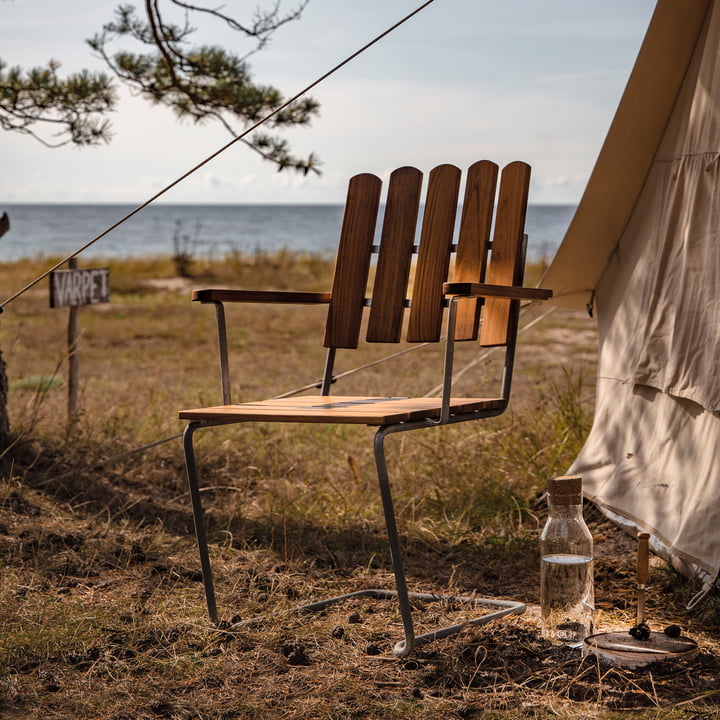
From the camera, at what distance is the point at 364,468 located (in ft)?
13.4

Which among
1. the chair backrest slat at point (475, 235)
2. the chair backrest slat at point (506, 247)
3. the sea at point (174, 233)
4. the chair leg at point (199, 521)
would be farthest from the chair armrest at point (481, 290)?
the sea at point (174, 233)

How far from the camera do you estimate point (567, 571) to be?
2354 millimetres

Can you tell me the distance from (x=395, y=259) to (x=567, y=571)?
103 centimetres

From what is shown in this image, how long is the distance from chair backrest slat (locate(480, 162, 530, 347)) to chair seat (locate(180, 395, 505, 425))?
243mm

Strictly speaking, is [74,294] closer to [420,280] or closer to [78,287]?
[78,287]

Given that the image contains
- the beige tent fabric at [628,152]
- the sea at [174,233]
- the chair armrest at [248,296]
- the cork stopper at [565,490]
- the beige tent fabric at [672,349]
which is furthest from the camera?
the sea at [174,233]

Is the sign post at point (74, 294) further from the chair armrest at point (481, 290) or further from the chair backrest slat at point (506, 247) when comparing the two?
the chair armrest at point (481, 290)

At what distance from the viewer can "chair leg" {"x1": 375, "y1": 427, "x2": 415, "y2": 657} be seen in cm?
208

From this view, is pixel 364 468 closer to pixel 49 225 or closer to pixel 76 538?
pixel 76 538

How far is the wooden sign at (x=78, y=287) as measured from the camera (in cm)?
416

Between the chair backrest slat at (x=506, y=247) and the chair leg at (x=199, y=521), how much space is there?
2.75ft

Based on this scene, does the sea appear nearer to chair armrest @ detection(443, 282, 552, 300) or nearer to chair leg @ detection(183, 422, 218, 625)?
chair leg @ detection(183, 422, 218, 625)

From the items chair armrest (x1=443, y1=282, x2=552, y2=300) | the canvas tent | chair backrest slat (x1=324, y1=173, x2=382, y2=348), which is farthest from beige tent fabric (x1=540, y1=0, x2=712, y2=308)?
chair armrest (x1=443, y1=282, x2=552, y2=300)

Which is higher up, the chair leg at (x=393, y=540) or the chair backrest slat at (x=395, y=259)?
the chair backrest slat at (x=395, y=259)
